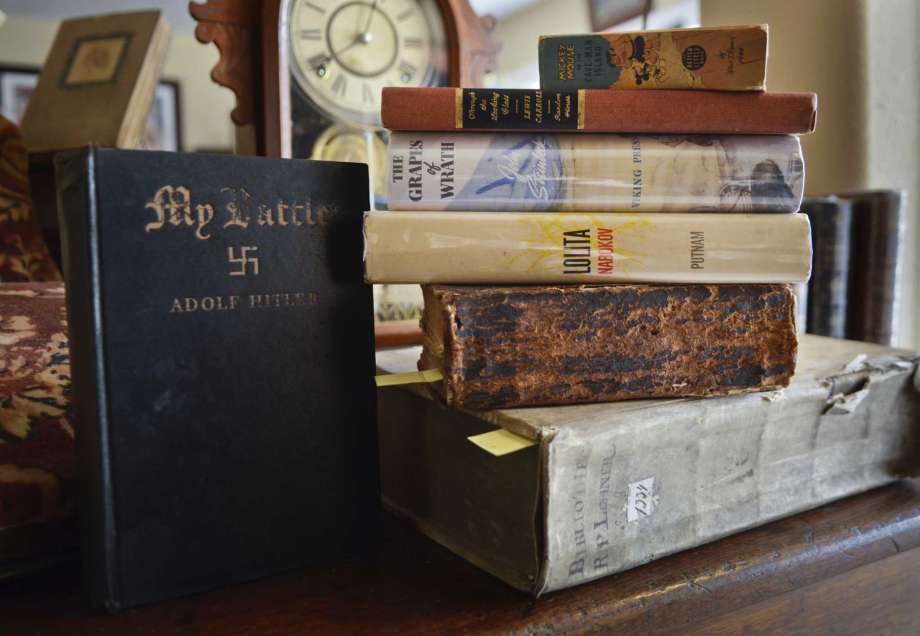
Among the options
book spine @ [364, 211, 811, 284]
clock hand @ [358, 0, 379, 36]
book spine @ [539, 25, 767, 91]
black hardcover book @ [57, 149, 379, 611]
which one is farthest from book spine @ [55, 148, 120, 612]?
clock hand @ [358, 0, 379, 36]

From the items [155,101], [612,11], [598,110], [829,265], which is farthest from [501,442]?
[155,101]

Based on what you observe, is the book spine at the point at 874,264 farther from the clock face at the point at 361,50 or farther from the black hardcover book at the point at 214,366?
the black hardcover book at the point at 214,366

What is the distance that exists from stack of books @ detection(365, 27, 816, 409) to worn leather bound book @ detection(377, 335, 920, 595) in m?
0.03

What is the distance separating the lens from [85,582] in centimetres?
41

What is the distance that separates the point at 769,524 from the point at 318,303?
13.8 inches

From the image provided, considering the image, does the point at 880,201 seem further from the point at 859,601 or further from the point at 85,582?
the point at 85,582

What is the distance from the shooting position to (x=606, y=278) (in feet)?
1.52

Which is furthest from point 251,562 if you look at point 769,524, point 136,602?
point 769,524

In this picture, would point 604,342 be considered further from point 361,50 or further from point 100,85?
point 100,85

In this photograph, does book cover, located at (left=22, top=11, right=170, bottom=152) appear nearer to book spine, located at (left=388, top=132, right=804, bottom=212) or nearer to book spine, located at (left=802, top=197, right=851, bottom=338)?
book spine, located at (left=388, top=132, right=804, bottom=212)

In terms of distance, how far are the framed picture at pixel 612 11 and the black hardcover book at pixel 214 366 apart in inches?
35.9

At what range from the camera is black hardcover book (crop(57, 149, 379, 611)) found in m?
0.38

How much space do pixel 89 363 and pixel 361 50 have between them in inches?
26.7

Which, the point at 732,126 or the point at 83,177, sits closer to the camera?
the point at 83,177
